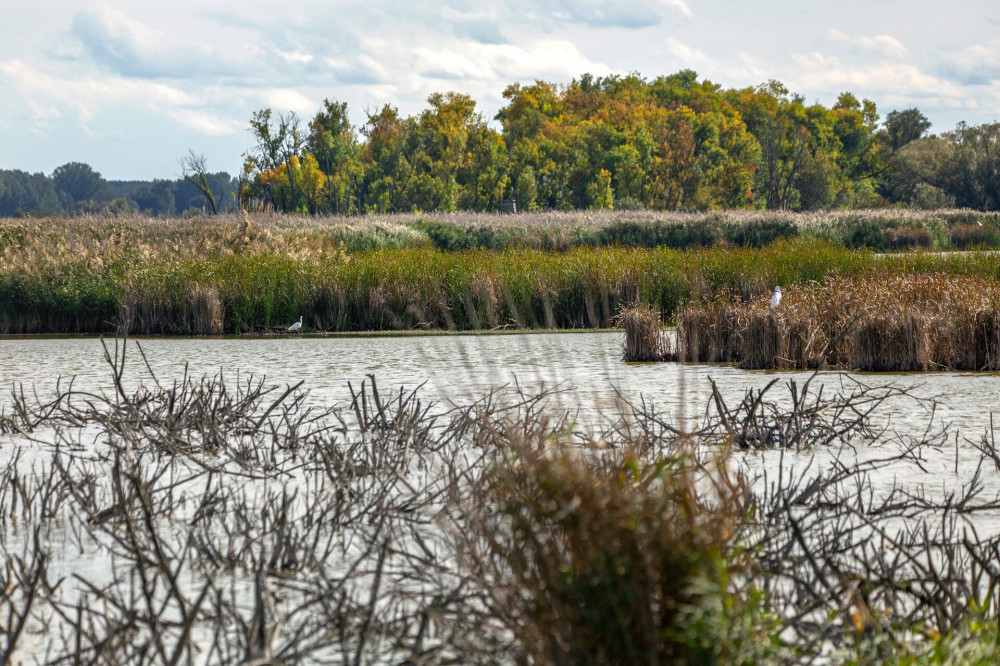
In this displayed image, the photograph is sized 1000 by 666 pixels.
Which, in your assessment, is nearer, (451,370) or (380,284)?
(451,370)

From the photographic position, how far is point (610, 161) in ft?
162

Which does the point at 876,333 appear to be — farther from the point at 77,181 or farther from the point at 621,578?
the point at 77,181

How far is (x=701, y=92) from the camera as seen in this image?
70.1 metres

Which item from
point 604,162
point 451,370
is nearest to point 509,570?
point 451,370

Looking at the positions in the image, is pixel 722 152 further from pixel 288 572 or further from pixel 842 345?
pixel 288 572

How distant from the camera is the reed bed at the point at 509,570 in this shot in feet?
6.60

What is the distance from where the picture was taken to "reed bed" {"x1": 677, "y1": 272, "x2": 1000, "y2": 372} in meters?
8.89

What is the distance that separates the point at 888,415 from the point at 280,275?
9.72 m

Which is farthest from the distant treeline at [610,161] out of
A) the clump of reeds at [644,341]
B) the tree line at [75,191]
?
the tree line at [75,191]

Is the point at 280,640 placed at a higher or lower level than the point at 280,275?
lower

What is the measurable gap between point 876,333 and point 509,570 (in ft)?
22.7

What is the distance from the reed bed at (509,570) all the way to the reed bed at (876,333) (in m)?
3.89

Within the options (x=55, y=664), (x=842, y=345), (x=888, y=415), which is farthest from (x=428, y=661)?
(x=842, y=345)

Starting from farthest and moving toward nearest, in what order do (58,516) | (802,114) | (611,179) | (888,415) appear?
(802,114) → (611,179) → (888,415) → (58,516)
